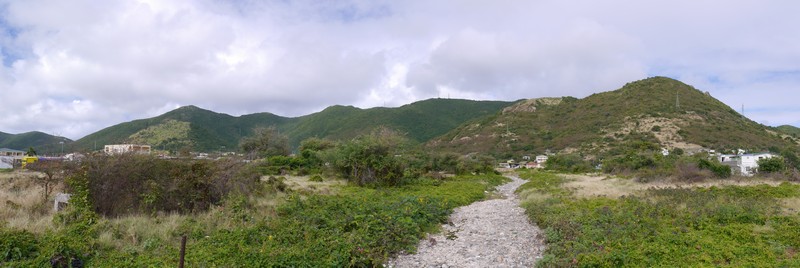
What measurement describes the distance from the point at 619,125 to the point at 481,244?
257 ft

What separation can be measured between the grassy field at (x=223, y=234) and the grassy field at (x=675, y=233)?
13.6 ft

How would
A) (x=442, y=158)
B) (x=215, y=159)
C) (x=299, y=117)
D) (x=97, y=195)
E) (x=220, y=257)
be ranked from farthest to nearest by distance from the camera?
(x=299, y=117) < (x=442, y=158) < (x=215, y=159) < (x=97, y=195) < (x=220, y=257)

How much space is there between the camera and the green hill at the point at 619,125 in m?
71.1

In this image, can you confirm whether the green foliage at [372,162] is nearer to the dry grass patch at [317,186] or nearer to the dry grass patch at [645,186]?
the dry grass patch at [317,186]

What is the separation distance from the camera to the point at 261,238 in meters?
10.5

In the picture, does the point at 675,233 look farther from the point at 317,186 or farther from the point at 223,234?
the point at 317,186

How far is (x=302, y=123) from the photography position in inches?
5251

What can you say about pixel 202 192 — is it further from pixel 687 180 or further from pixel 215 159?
pixel 687 180

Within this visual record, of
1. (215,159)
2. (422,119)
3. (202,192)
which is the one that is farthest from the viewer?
(422,119)

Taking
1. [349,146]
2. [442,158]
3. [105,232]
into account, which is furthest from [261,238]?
[442,158]

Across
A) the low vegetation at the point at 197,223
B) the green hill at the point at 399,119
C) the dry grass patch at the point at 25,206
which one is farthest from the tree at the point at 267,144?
the dry grass patch at the point at 25,206

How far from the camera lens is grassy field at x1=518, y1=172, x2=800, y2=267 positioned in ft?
29.9

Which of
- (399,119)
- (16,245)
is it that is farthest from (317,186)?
(399,119)

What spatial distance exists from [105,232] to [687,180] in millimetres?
31943
